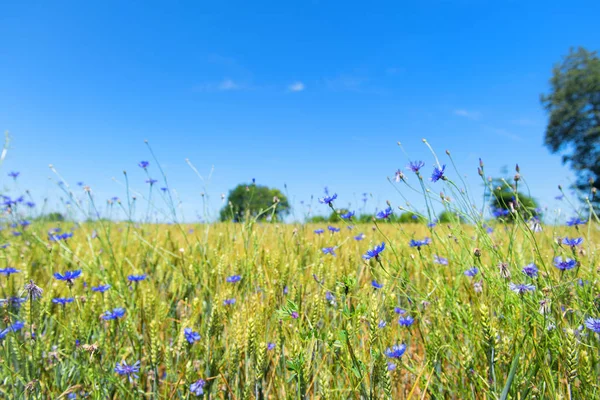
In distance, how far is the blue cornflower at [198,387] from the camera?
52.4 inches

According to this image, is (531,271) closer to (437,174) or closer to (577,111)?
(437,174)

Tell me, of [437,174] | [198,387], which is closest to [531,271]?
[437,174]

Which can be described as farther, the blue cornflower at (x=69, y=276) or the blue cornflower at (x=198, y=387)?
the blue cornflower at (x=69, y=276)

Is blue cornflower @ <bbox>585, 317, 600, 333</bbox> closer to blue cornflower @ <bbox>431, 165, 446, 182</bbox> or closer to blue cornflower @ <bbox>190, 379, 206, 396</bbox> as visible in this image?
blue cornflower @ <bbox>431, 165, 446, 182</bbox>

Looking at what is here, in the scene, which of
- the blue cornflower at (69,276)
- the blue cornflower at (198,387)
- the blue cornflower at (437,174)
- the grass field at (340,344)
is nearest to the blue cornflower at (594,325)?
the grass field at (340,344)

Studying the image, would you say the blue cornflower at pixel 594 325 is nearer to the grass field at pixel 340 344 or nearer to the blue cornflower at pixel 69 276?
the grass field at pixel 340 344

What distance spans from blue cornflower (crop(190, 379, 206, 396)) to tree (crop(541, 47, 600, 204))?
96.0 ft

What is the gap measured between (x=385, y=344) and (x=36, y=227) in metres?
4.73

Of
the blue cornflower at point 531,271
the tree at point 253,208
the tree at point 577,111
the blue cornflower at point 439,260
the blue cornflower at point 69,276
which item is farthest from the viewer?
the tree at point 577,111

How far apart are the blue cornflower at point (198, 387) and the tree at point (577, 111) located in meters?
29.3

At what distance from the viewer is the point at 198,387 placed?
1.36 m

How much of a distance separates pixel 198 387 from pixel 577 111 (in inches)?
1251

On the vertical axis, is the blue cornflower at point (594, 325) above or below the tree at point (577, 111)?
below

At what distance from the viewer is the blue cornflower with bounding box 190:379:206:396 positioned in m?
1.33
